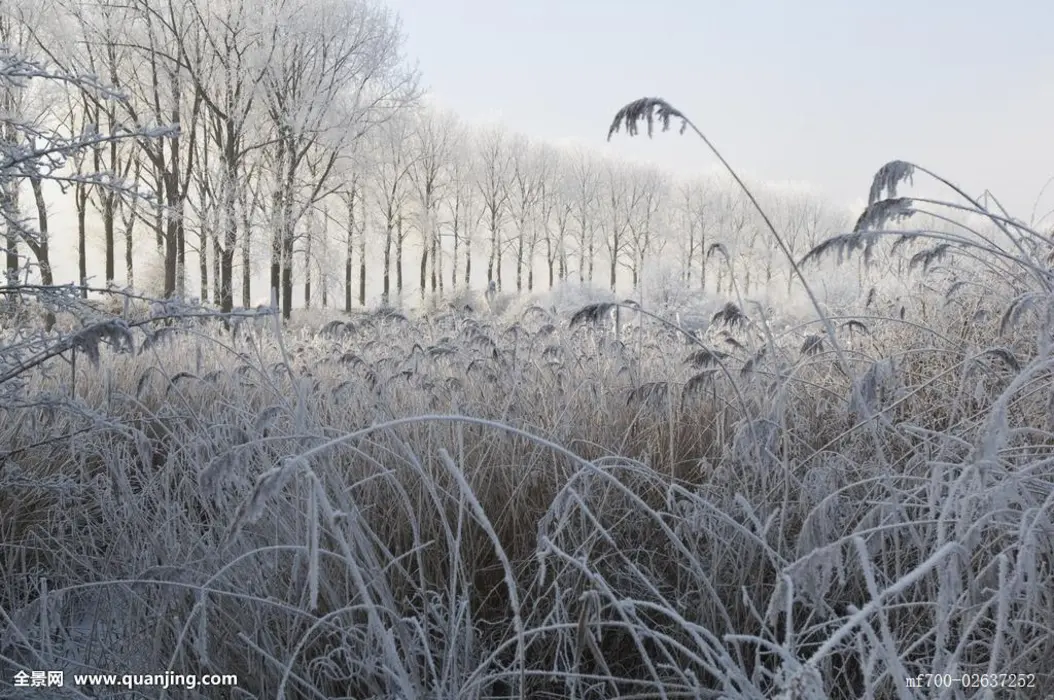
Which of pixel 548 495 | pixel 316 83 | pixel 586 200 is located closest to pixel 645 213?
pixel 586 200

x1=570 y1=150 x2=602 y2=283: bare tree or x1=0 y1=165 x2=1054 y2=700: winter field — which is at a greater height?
x1=570 y1=150 x2=602 y2=283: bare tree

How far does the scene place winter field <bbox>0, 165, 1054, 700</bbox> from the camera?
3.92 ft

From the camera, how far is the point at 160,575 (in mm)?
2027

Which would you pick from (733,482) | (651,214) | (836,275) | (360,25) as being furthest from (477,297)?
(733,482)

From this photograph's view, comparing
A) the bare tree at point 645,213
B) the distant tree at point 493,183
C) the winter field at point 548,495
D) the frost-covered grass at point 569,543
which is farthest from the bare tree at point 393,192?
the frost-covered grass at point 569,543

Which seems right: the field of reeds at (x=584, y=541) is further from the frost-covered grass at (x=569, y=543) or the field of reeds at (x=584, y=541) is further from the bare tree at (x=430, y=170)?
the bare tree at (x=430, y=170)

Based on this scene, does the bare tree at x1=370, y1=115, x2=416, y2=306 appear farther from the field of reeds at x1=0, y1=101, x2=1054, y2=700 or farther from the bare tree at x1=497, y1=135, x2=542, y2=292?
the field of reeds at x1=0, y1=101, x2=1054, y2=700

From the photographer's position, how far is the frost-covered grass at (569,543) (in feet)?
4.09

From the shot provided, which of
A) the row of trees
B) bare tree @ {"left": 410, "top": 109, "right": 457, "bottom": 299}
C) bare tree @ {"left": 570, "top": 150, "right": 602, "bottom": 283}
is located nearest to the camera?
the row of trees

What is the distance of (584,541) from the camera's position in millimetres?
1853

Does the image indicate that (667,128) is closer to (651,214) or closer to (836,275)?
(836,275)

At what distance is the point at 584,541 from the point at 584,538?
21 centimetres

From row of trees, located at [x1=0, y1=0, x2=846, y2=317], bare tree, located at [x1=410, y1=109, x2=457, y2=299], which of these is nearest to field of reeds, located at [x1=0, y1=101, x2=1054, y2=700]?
row of trees, located at [x1=0, y1=0, x2=846, y2=317]

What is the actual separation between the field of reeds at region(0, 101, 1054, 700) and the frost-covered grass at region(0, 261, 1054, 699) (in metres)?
0.01
